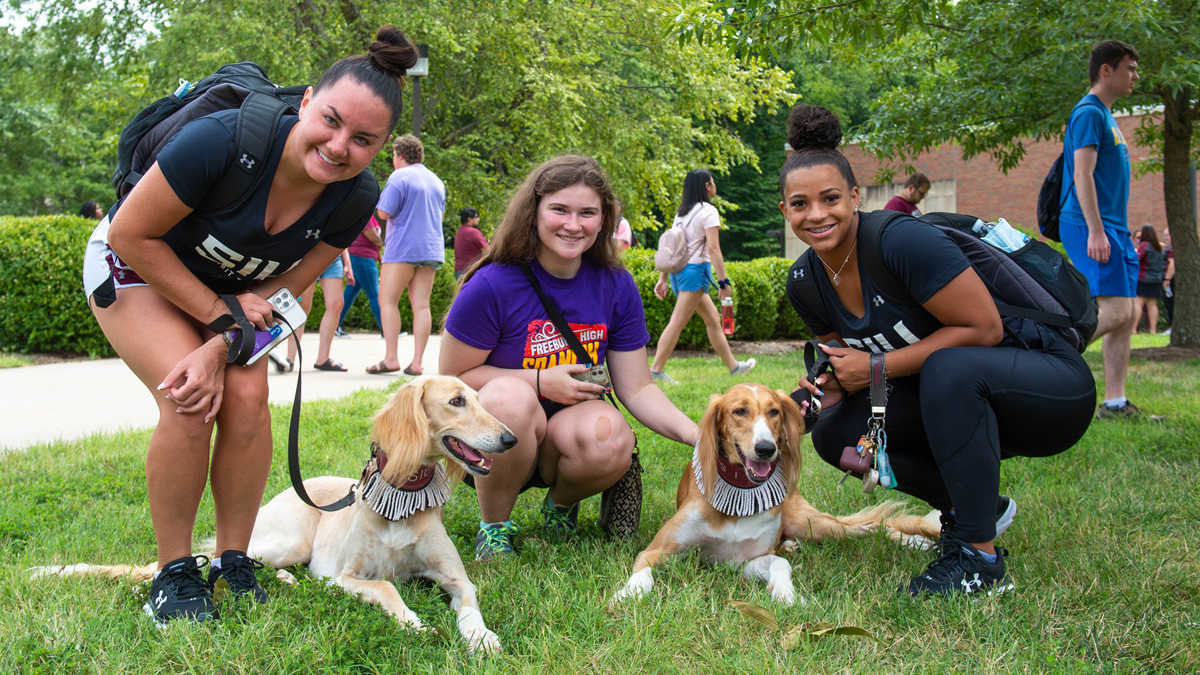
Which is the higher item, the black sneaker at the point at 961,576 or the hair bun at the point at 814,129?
the hair bun at the point at 814,129

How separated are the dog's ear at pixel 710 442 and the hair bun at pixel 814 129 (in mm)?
1014

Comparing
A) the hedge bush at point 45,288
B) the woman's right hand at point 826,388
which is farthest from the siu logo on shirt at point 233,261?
the hedge bush at point 45,288

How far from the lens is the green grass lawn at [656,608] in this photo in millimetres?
2275

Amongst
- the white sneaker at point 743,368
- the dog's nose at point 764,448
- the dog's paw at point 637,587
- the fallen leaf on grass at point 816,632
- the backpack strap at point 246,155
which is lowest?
the white sneaker at point 743,368

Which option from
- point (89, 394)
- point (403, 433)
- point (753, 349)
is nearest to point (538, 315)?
point (403, 433)

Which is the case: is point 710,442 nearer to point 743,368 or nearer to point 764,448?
point 764,448

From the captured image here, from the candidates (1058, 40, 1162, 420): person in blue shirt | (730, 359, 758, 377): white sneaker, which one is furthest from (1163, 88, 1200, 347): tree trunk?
(730, 359, 758, 377): white sneaker

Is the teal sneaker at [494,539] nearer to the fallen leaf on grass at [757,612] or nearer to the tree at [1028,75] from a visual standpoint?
the fallen leaf on grass at [757,612]

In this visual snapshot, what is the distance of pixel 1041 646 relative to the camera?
7.82 feet

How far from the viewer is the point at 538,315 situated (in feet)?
11.2

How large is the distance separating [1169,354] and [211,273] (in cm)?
1113

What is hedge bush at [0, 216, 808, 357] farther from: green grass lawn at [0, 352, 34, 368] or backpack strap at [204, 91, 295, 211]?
backpack strap at [204, 91, 295, 211]

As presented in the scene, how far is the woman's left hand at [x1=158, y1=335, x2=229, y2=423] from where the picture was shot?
2.43 meters

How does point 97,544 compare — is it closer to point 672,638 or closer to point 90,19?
point 672,638
